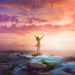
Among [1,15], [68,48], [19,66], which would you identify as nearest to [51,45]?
[68,48]

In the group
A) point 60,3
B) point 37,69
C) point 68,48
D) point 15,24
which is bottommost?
point 37,69

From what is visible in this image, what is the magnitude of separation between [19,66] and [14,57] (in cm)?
13

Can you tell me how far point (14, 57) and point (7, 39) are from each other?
24cm

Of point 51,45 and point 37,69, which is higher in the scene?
point 51,45

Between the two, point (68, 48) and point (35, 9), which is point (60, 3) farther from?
point (68, 48)

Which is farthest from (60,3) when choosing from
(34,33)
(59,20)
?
(34,33)

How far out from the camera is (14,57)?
4.07 meters

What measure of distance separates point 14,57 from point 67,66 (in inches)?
26.3

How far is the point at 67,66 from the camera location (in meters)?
3.95

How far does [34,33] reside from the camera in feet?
13.5

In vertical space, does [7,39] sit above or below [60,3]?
below

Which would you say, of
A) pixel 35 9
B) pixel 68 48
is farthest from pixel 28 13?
pixel 68 48

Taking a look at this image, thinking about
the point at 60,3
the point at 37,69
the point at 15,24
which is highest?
the point at 60,3

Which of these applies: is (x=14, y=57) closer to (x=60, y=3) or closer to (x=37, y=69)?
(x=37, y=69)
